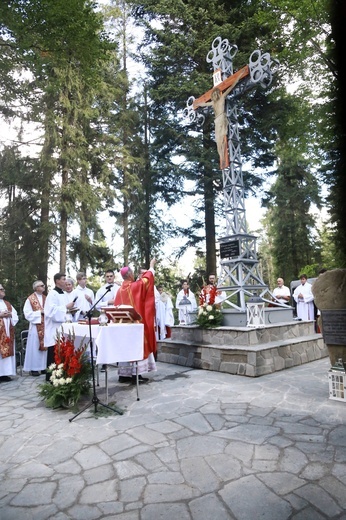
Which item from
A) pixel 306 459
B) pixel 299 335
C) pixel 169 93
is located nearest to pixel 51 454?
pixel 306 459

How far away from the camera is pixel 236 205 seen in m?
8.35

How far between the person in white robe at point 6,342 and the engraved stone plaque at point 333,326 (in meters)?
5.97

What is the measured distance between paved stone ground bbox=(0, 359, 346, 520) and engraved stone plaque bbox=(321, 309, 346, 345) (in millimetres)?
777

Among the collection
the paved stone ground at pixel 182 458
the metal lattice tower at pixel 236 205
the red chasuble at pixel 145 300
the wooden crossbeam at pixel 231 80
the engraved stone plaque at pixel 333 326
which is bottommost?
the paved stone ground at pixel 182 458

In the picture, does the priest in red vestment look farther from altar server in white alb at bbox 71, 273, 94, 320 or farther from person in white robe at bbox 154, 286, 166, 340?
person in white robe at bbox 154, 286, 166, 340

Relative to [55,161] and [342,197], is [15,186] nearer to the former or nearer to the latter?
[55,161]

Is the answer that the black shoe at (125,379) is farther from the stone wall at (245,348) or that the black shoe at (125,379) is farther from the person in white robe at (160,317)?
the person in white robe at (160,317)

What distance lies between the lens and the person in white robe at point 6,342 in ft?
23.7

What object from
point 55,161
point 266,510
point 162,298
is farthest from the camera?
point 55,161

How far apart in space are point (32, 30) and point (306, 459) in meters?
10.2

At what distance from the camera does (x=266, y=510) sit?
2344mm

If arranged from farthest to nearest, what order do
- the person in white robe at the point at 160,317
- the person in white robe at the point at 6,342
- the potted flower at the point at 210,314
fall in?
the person in white robe at the point at 160,317
the potted flower at the point at 210,314
the person in white robe at the point at 6,342

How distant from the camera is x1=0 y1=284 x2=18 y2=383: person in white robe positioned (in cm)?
723

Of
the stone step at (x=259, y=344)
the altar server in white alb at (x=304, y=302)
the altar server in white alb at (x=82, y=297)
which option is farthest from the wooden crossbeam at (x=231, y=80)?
the altar server in white alb at (x=304, y=302)
